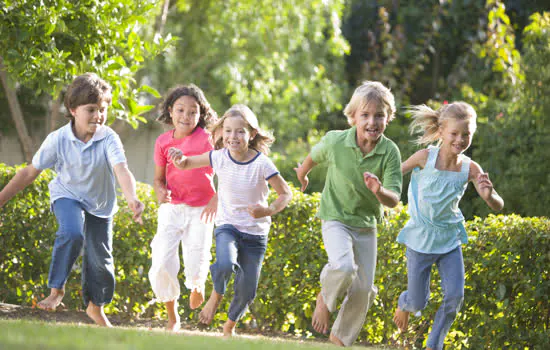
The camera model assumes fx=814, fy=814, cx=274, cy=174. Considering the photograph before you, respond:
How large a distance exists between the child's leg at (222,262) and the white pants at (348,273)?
0.64 meters

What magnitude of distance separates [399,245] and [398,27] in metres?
10.1

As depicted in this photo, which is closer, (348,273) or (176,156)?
(348,273)

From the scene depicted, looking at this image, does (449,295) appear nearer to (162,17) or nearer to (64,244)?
(64,244)

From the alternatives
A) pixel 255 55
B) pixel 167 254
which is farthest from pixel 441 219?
pixel 255 55

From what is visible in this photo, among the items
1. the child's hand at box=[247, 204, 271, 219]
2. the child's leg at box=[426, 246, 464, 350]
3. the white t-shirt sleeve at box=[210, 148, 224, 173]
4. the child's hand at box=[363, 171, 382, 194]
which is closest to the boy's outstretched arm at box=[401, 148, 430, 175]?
the child's leg at box=[426, 246, 464, 350]

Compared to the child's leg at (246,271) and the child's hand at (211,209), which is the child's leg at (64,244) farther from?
the child's leg at (246,271)

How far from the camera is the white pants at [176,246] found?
6312 mm

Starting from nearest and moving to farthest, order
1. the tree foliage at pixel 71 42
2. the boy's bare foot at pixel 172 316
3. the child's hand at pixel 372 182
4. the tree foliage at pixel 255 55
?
1. the child's hand at pixel 372 182
2. the boy's bare foot at pixel 172 316
3. the tree foliage at pixel 71 42
4. the tree foliage at pixel 255 55

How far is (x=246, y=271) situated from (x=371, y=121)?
4.54ft

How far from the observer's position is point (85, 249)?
591 centimetres

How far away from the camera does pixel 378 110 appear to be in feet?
18.5

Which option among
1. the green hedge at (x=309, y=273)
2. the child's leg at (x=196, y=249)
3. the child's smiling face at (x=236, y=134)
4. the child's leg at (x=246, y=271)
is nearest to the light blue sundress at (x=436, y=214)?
the green hedge at (x=309, y=273)

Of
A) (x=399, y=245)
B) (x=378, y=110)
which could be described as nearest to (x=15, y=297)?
(x=399, y=245)

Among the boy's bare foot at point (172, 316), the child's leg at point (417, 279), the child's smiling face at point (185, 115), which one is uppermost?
the child's smiling face at point (185, 115)
